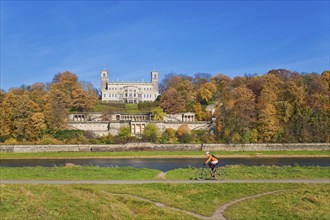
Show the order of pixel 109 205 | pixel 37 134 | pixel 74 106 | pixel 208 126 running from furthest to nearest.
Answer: pixel 74 106
pixel 208 126
pixel 37 134
pixel 109 205

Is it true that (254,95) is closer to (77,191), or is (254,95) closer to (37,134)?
(37,134)

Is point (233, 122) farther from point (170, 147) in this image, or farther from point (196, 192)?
point (196, 192)

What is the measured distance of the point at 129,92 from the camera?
420 ft

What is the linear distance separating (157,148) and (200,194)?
46.5 metres

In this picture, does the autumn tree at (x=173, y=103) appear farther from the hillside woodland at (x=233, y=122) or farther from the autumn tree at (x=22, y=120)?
the autumn tree at (x=22, y=120)

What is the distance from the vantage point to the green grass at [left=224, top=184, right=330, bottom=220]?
1308cm

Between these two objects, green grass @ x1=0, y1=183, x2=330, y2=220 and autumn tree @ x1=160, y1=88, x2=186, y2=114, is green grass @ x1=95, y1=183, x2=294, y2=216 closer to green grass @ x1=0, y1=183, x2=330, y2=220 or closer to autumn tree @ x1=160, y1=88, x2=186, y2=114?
green grass @ x1=0, y1=183, x2=330, y2=220

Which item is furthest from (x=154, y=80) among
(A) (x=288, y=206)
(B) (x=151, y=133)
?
(A) (x=288, y=206)

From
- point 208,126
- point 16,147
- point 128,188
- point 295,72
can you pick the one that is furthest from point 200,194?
point 295,72

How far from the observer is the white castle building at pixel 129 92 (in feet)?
420

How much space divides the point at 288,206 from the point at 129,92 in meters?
116

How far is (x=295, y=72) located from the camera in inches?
4535

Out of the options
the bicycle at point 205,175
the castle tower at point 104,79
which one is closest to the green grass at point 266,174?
the bicycle at point 205,175

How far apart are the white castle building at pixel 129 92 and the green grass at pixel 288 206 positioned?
11249 centimetres
